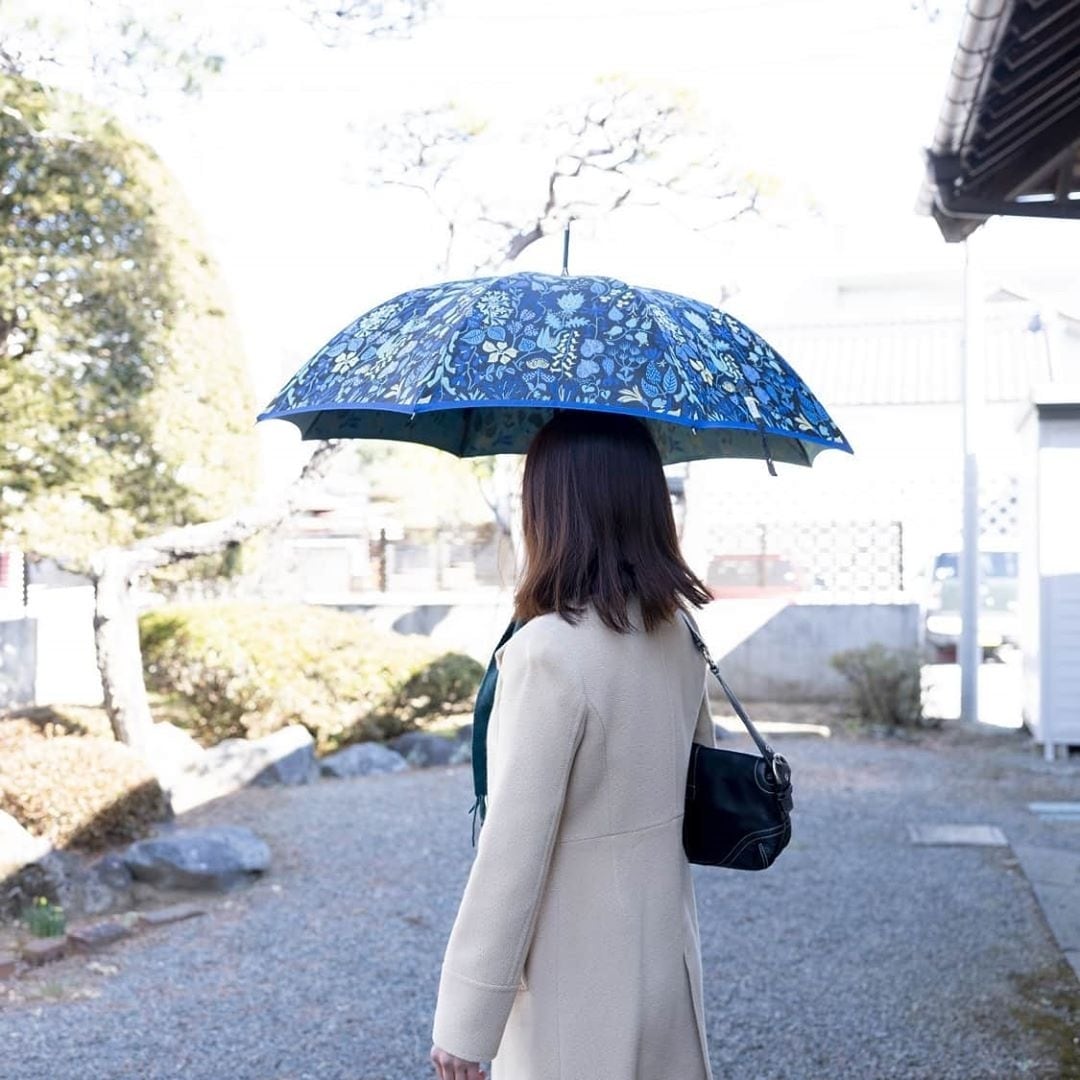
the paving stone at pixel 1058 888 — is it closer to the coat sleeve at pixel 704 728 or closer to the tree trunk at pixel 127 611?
the coat sleeve at pixel 704 728

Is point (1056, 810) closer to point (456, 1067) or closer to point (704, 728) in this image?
point (704, 728)

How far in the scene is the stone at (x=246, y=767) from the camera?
8.58m

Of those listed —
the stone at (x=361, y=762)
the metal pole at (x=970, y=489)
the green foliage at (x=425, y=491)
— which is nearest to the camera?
the stone at (x=361, y=762)

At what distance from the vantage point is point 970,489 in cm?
1183

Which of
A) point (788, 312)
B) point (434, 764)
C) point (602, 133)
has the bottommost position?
point (434, 764)

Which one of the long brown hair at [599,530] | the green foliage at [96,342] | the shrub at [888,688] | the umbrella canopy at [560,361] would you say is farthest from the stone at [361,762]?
the long brown hair at [599,530]

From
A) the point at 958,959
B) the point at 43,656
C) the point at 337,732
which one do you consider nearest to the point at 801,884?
the point at 958,959

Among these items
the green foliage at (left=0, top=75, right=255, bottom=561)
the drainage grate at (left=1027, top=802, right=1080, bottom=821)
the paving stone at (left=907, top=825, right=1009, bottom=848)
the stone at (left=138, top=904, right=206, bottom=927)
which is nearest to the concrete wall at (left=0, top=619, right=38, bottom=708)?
the green foliage at (left=0, top=75, right=255, bottom=561)

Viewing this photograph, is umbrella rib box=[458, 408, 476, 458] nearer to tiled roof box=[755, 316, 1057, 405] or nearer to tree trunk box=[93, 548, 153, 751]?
tree trunk box=[93, 548, 153, 751]

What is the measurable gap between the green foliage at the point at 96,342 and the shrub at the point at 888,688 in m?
5.56

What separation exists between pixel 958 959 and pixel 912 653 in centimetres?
671

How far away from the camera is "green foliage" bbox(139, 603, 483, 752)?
1008 centimetres

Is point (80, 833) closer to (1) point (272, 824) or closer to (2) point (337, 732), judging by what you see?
(1) point (272, 824)

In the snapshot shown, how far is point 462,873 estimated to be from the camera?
6.55 metres
